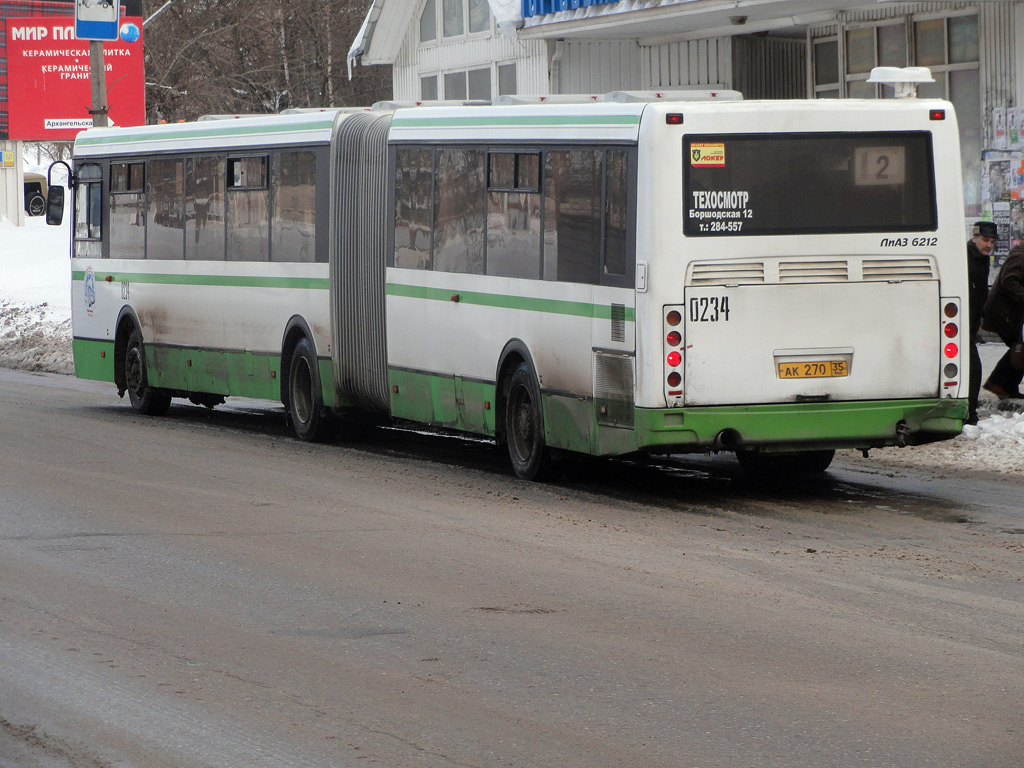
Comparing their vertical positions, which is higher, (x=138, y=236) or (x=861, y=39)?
(x=861, y=39)

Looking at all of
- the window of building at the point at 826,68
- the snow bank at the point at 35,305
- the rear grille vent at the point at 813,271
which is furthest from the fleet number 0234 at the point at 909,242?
the snow bank at the point at 35,305

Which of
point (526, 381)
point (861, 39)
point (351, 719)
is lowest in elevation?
point (351, 719)

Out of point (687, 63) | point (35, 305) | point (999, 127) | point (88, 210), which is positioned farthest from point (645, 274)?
point (35, 305)

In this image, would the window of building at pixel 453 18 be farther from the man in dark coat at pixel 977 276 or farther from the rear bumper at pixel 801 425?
the rear bumper at pixel 801 425

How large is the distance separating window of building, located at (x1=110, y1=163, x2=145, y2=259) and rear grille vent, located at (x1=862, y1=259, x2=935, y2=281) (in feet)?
31.6

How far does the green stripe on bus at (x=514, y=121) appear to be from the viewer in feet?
39.7

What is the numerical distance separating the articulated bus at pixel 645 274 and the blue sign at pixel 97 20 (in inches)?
515

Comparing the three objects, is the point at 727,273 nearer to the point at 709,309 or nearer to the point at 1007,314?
the point at 709,309

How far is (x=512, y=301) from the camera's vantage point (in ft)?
44.0

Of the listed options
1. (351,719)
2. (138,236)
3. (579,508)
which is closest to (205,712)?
(351,719)

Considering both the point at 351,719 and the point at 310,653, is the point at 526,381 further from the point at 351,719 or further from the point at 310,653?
the point at 351,719

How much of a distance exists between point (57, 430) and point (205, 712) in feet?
35.9

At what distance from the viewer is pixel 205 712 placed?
21.4ft

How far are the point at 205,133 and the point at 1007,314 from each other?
788 centimetres
